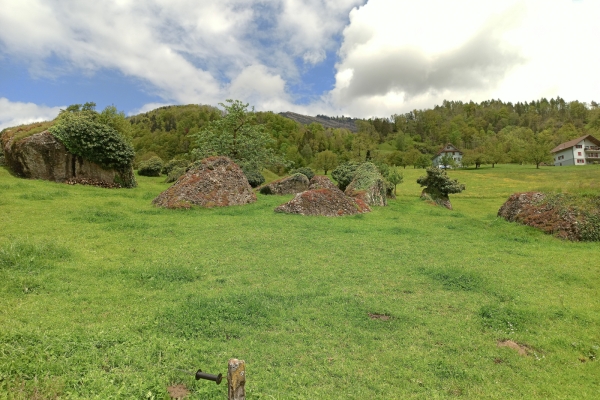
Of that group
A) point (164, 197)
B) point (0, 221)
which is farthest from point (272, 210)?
point (0, 221)

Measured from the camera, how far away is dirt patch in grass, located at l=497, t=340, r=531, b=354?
625 cm

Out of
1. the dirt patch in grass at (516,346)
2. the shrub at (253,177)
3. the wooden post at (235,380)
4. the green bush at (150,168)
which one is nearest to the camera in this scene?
the wooden post at (235,380)

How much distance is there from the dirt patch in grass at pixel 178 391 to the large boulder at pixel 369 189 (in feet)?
70.7

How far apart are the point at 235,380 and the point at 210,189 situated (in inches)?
700

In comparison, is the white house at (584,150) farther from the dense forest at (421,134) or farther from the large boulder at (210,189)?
the large boulder at (210,189)

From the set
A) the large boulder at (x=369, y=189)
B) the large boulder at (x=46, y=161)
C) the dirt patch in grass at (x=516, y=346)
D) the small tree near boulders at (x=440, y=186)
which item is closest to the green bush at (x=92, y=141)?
the large boulder at (x=46, y=161)

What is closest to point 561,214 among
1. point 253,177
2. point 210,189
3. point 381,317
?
point 381,317

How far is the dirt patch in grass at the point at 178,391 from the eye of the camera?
4711 millimetres

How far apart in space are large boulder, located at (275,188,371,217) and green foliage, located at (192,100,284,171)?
46.7ft

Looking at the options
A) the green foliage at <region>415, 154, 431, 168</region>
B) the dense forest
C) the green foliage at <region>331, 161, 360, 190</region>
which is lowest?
the green foliage at <region>331, 161, 360, 190</region>

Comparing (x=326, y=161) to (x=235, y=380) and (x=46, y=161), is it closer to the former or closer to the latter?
(x=46, y=161)

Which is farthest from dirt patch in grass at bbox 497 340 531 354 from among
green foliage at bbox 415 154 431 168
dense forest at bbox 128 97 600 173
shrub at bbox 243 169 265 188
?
green foliage at bbox 415 154 431 168

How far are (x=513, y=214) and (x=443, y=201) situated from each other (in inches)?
534

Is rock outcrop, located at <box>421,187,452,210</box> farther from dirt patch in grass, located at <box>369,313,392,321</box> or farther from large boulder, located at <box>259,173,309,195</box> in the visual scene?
dirt patch in grass, located at <box>369,313,392,321</box>
